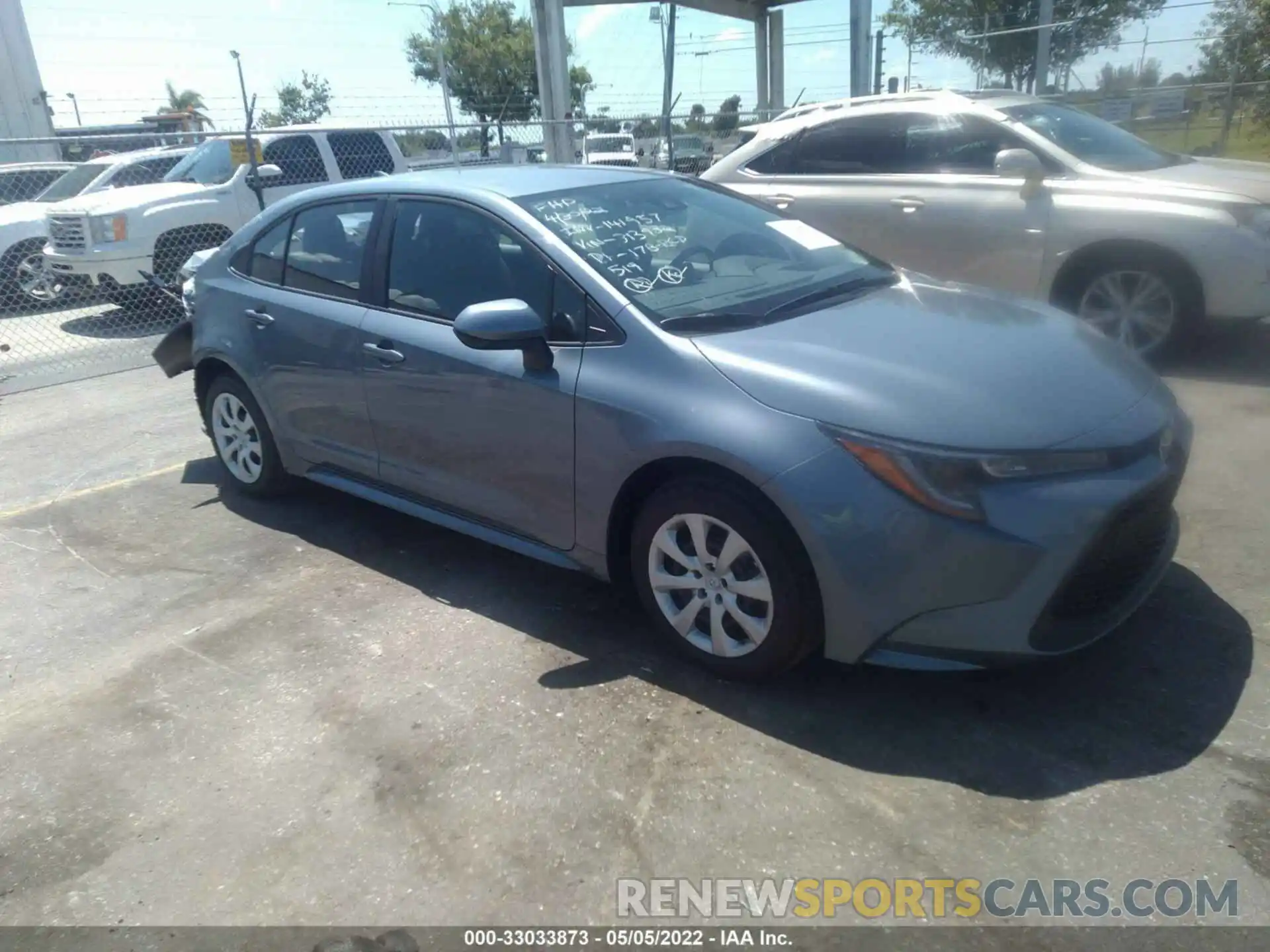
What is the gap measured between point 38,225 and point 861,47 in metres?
11.6

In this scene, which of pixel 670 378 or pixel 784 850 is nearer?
pixel 784 850

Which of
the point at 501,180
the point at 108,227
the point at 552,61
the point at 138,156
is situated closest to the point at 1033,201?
the point at 501,180

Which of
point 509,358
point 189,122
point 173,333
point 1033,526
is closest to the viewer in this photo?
point 1033,526

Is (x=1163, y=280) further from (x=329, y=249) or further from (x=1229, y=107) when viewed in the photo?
(x=1229, y=107)

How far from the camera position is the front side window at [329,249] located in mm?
4539

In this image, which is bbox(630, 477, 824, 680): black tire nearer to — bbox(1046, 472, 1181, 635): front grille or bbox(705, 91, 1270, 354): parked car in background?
bbox(1046, 472, 1181, 635): front grille

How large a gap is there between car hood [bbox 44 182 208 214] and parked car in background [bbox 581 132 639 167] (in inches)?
185

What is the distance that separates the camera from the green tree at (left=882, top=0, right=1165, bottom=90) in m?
19.0

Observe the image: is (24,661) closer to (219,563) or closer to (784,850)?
(219,563)

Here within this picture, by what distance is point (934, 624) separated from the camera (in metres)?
2.97

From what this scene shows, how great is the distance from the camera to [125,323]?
11.9m

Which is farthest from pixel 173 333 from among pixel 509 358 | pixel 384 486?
pixel 509 358

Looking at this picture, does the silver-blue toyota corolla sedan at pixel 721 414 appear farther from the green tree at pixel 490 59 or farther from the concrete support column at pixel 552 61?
the green tree at pixel 490 59

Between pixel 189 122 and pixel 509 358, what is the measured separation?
3679 centimetres
